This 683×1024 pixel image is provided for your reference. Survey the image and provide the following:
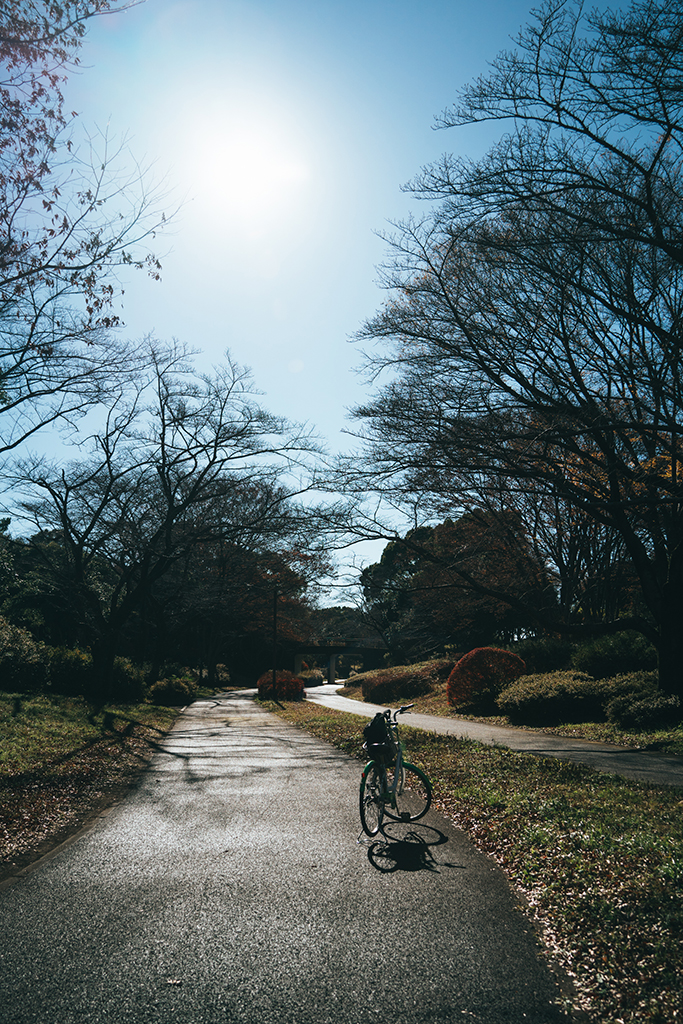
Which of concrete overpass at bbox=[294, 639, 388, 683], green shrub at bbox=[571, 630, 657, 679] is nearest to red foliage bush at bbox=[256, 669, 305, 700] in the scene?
green shrub at bbox=[571, 630, 657, 679]

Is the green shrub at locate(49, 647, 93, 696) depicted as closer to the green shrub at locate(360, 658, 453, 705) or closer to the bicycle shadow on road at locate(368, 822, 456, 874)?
the green shrub at locate(360, 658, 453, 705)

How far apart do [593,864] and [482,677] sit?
52.2 feet

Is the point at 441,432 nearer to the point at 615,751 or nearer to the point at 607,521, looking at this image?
the point at 607,521

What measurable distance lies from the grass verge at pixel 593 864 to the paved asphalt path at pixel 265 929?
0.26 metres

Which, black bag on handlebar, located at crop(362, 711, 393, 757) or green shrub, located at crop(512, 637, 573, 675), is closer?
black bag on handlebar, located at crop(362, 711, 393, 757)

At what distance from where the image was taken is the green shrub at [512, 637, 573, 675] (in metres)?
22.1

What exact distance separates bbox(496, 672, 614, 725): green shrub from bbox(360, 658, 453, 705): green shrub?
11304mm

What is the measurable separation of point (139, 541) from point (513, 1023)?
65.6 feet

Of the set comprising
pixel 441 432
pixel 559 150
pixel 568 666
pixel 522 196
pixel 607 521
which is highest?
pixel 559 150

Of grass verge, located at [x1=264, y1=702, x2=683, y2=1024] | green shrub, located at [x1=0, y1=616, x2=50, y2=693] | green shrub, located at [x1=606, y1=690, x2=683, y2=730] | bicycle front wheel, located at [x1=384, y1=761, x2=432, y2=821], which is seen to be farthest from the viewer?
green shrub, located at [x1=0, y1=616, x2=50, y2=693]

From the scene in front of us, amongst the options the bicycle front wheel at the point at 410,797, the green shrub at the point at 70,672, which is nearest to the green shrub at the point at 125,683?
the green shrub at the point at 70,672

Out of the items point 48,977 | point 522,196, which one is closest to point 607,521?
point 522,196

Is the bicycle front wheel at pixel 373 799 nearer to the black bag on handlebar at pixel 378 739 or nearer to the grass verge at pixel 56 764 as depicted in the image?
the black bag on handlebar at pixel 378 739

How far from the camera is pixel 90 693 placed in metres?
21.3
